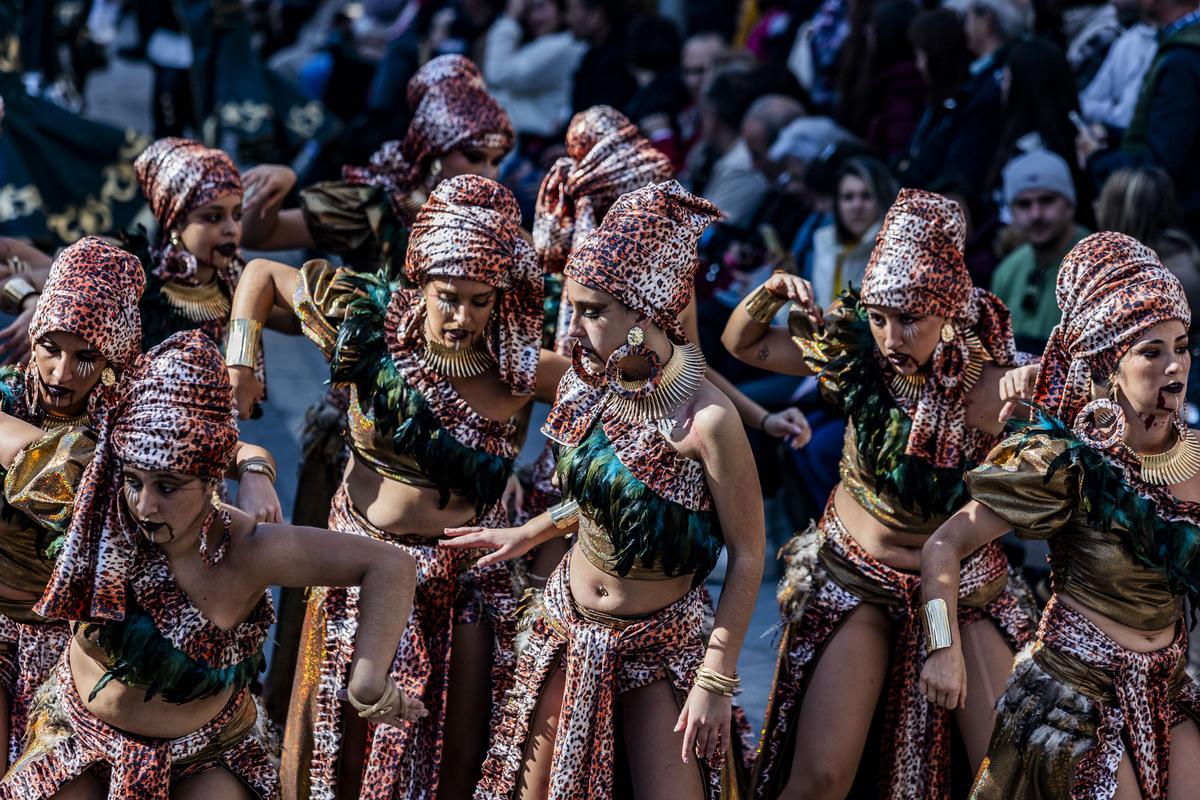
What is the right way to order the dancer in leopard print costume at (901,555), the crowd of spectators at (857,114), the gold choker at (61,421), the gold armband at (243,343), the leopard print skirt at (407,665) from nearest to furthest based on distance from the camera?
the gold choker at (61,421), the leopard print skirt at (407,665), the dancer in leopard print costume at (901,555), the gold armband at (243,343), the crowd of spectators at (857,114)

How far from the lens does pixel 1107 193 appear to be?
22.1 feet

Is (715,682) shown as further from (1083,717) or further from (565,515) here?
(1083,717)

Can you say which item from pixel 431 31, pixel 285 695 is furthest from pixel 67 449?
pixel 431 31

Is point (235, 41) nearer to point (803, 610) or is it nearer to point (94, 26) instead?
point (94, 26)

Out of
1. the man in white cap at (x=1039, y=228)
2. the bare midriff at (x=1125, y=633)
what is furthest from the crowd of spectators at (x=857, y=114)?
the bare midriff at (x=1125, y=633)

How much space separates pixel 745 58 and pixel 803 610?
5.95 metres

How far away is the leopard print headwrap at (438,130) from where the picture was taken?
552 cm

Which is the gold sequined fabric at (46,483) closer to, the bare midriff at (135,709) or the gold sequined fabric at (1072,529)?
the bare midriff at (135,709)

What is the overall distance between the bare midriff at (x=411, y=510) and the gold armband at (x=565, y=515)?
0.33 m

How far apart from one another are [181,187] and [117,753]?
2.16 metres

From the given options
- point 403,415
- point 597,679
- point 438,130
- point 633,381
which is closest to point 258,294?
point 403,415

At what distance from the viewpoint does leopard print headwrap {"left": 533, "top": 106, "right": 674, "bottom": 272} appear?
17.3 feet

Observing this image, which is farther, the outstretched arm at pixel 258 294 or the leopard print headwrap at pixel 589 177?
the leopard print headwrap at pixel 589 177

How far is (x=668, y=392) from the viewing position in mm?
3895
